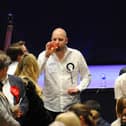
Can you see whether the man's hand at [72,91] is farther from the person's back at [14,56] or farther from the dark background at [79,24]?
the dark background at [79,24]

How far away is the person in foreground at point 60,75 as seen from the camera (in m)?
4.54

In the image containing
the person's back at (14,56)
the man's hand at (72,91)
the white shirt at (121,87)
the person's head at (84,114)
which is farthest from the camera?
the man's hand at (72,91)

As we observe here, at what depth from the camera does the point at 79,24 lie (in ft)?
29.7

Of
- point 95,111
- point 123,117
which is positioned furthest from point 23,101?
point 123,117

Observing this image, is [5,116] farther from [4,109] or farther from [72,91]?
[72,91]

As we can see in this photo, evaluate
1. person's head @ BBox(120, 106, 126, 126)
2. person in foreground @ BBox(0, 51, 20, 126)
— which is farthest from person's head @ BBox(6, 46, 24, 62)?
person's head @ BBox(120, 106, 126, 126)

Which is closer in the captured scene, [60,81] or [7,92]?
[7,92]

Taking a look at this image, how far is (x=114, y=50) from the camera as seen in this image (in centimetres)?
917

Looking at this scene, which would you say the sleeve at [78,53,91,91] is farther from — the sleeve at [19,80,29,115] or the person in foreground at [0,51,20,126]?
the person in foreground at [0,51,20,126]

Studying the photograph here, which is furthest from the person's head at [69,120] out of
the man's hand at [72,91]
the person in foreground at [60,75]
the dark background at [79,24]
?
the dark background at [79,24]

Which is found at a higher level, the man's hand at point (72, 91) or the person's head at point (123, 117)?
the man's hand at point (72, 91)

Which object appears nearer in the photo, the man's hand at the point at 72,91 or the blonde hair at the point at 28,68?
the blonde hair at the point at 28,68

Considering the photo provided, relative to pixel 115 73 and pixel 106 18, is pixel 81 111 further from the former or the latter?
pixel 106 18

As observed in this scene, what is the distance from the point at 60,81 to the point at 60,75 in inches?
2.3
